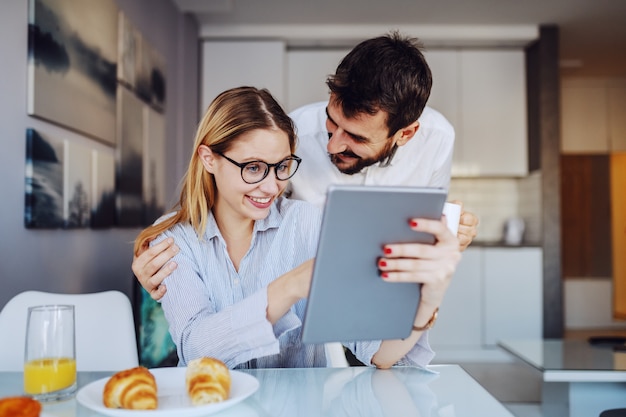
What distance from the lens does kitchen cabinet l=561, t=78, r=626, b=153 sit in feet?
21.5

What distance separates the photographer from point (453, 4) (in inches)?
180

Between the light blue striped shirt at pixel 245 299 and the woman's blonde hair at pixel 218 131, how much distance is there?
0.03m

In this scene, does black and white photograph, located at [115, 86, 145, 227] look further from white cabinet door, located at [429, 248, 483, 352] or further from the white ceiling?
white cabinet door, located at [429, 248, 483, 352]

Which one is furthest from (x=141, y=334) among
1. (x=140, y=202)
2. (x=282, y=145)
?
(x=282, y=145)

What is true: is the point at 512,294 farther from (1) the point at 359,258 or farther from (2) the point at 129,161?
(1) the point at 359,258

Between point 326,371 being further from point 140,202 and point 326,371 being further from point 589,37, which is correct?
point 589,37

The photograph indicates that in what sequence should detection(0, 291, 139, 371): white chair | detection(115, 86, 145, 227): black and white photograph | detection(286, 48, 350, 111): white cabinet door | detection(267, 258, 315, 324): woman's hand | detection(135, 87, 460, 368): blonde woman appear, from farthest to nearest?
detection(286, 48, 350, 111): white cabinet door, detection(115, 86, 145, 227): black and white photograph, detection(0, 291, 139, 371): white chair, detection(135, 87, 460, 368): blonde woman, detection(267, 258, 315, 324): woman's hand

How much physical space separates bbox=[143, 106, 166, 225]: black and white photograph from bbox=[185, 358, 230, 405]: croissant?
2743 mm

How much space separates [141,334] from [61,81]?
113 centimetres

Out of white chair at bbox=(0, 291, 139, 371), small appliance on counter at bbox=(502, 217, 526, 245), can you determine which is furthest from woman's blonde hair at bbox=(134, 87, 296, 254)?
small appliance on counter at bbox=(502, 217, 526, 245)

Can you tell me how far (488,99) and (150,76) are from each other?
3.02 m

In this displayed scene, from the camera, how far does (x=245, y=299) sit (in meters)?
1.19

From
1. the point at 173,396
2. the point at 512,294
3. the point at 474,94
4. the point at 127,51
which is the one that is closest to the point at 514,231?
the point at 512,294

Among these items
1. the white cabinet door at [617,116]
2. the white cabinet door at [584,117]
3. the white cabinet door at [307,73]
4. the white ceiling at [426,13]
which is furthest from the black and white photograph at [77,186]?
the white cabinet door at [617,116]
